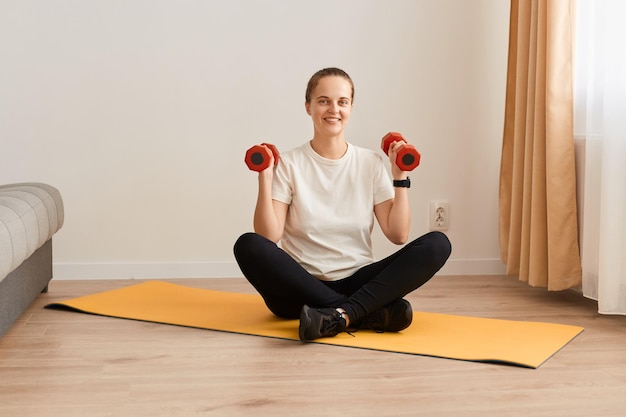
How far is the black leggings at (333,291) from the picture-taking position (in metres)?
2.49

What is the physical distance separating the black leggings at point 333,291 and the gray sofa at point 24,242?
2.01ft

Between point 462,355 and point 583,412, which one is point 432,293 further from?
point 583,412

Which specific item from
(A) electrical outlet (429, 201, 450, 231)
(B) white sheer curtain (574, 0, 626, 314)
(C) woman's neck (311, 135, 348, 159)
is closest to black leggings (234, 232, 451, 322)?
(C) woman's neck (311, 135, 348, 159)

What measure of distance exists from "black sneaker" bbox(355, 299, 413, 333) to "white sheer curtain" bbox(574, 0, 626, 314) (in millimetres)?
677

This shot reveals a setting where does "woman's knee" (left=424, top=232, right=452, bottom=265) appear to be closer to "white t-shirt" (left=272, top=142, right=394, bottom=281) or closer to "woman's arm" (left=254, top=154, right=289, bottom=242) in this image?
"white t-shirt" (left=272, top=142, right=394, bottom=281)

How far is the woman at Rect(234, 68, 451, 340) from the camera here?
2506mm

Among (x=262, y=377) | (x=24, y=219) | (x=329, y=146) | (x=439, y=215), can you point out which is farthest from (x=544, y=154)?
(x=24, y=219)

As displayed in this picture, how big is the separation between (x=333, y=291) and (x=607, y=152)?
99 cm

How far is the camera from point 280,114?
11.9 ft

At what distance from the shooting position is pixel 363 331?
2.58m

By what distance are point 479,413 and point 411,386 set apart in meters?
0.23

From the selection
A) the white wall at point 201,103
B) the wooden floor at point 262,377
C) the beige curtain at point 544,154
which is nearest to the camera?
the wooden floor at point 262,377

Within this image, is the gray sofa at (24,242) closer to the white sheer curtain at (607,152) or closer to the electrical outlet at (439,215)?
the electrical outlet at (439,215)

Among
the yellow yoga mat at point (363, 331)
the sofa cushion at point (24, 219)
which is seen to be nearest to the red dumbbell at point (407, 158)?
the yellow yoga mat at point (363, 331)
